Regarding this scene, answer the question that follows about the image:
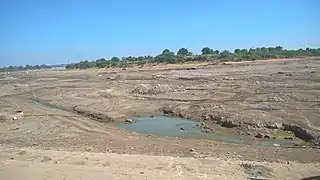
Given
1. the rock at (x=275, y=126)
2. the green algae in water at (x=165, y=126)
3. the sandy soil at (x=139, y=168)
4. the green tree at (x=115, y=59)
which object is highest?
the green tree at (x=115, y=59)

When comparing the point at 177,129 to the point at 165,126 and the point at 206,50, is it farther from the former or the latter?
the point at 206,50

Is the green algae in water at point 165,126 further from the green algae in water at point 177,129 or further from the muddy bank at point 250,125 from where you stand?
the muddy bank at point 250,125

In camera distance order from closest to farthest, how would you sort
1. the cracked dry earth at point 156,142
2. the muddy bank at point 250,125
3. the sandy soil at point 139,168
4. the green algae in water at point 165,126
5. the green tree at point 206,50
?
the sandy soil at point 139,168
the cracked dry earth at point 156,142
the muddy bank at point 250,125
the green algae in water at point 165,126
the green tree at point 206,50

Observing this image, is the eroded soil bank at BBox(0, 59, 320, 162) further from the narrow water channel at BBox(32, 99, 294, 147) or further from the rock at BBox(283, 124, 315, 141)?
the narrow water channel at BBox(32, 99, 294, 147)

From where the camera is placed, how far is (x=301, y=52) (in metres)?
98.4

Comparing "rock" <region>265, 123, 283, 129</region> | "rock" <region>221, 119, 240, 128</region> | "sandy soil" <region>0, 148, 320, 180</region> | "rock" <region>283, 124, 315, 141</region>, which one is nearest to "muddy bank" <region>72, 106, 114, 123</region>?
"rock" <region>221, 119, 240, 128</region>

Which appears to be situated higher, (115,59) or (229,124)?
(115,59)

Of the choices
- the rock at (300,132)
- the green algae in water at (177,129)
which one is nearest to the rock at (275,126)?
the rock at (300,132)

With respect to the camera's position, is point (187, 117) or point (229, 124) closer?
point (229, 124)

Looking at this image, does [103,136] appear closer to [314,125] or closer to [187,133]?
[187,133]

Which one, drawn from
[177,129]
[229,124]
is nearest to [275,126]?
[229,124]

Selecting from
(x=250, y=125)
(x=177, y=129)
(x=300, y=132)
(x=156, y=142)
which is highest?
(x=250, y=125)

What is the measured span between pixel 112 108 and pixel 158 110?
154 inches

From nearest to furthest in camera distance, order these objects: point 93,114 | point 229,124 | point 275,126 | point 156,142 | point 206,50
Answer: point 156,142 → point 275,126 → point 229,124 → point 93,114 → point 206,50
